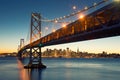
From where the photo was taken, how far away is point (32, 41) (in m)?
59.0

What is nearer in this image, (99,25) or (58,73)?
(99,25)

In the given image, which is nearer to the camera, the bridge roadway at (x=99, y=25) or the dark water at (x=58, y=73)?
the bridge roadway at (x=99, y=25)

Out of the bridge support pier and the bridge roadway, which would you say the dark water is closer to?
the bridge support pier

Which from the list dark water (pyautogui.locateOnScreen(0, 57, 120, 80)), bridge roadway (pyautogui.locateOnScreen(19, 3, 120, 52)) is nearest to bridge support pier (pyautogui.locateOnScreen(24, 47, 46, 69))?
dark water (pyautogui.locateOnScreen(0, 57, 120, 80))

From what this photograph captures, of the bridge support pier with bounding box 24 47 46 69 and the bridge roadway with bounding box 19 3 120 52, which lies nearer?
the bridge roadway with bounding box 19 3 120 52

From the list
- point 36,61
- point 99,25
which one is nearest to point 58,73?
point 36,61

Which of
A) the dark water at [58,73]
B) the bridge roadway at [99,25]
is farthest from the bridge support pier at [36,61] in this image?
the bridge roadway at [99,25]

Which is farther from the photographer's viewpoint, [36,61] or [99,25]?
[36,61]

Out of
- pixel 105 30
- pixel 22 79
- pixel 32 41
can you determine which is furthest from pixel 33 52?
pixel 105 30

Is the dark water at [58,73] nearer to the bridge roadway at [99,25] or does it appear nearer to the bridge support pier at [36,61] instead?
the bridge support pier at [36,61]

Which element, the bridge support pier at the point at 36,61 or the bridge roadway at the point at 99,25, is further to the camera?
the bridge support pier at the point at 36,61

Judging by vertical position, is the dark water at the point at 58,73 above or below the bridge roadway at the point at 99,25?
below

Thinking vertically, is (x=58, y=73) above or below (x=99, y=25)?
below

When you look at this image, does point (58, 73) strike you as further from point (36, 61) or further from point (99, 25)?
point (99, 25)
